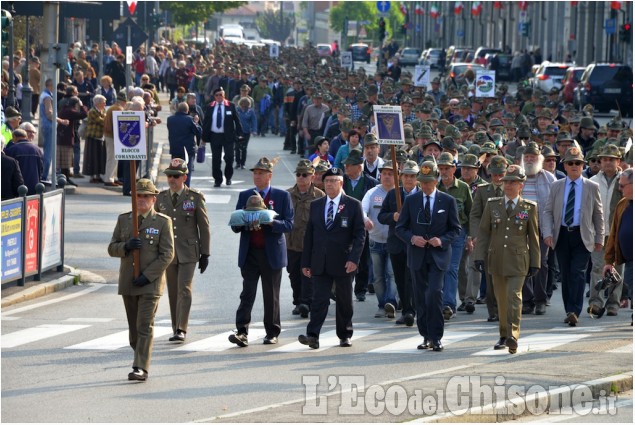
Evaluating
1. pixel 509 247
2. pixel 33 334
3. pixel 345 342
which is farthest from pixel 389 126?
pixel 33 334

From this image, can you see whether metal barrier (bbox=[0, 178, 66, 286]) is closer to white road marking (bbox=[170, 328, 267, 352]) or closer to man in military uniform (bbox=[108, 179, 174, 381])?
white road marking (bbox=[170, 328, 267, 352])

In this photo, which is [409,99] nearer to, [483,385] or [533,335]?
[533,335]

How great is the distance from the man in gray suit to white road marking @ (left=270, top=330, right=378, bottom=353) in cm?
234

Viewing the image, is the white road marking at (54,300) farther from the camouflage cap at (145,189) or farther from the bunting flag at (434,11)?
the bunting flag at (434,11)

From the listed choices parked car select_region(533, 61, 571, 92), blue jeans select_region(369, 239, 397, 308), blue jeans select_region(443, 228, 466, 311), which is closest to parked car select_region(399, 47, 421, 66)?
parked car select_region(533, 61, 571, 92)

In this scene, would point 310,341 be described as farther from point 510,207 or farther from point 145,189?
point 145,189

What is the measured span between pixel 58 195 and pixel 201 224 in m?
5.09

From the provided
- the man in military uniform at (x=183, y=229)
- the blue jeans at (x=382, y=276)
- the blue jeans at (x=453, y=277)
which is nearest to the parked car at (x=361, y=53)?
the blue jeans at (x=382, y=276)

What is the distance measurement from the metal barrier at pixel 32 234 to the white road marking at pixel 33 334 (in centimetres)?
200

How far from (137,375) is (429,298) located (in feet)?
10.5

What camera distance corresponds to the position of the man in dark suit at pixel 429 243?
14938mm

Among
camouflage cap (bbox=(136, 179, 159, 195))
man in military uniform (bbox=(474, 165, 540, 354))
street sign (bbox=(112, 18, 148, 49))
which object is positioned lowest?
man in military uniform (bbox=(474, 165, 540, 354))

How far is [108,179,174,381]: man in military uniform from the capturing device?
43.7 ft

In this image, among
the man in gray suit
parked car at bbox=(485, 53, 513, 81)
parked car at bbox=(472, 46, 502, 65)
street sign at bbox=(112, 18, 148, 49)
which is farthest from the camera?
parked car at bbox=(485, 53, 513, 81)
